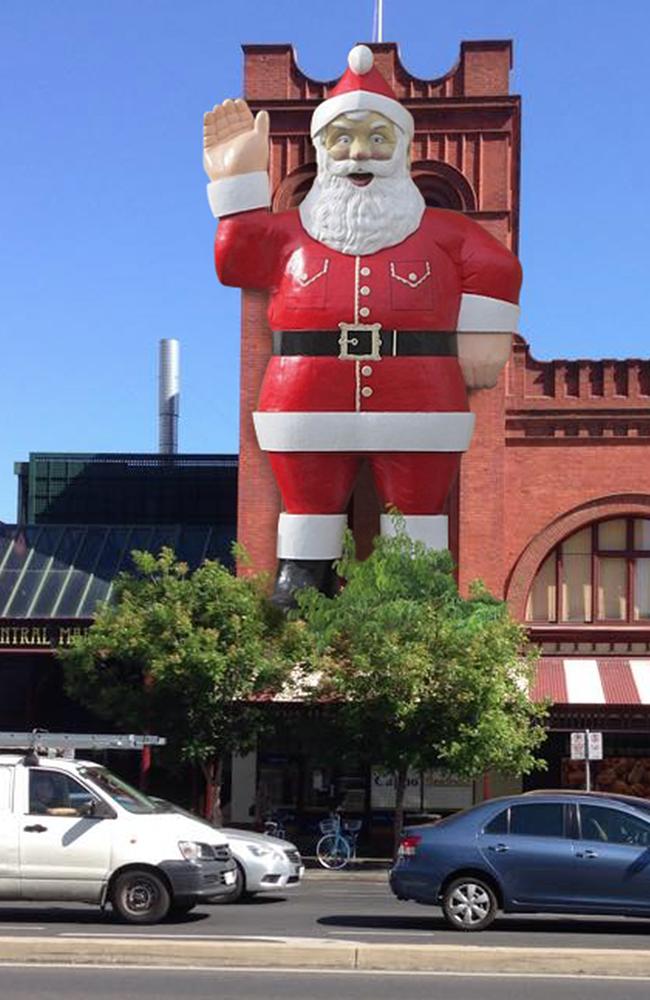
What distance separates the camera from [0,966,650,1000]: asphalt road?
11578 mm

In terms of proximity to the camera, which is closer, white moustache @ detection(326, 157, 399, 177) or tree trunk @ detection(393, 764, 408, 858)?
tree trunk @ detection(393, 764, 408, 858)

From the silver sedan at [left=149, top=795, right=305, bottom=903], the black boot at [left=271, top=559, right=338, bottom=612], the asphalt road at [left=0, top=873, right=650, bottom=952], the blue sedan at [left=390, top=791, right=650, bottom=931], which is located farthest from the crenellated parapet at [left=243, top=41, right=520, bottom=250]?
the blue sedan at [left=390, top=791, right=650, bottom=931]

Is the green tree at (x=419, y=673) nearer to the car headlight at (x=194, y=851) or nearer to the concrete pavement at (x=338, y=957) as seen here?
the car headlight at (x=194, y=851)

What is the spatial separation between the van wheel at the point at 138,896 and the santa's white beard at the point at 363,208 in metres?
18.0

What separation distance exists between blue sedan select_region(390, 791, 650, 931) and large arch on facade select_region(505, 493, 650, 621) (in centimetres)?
1720

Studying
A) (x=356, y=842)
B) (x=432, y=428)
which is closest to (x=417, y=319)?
(x=432, y=428)

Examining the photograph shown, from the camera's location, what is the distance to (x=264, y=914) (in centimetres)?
1812

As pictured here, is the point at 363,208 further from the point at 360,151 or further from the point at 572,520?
the point at 572,520

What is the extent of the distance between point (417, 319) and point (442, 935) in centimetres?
1796

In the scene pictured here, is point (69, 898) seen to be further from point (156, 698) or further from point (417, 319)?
point (417, 319)

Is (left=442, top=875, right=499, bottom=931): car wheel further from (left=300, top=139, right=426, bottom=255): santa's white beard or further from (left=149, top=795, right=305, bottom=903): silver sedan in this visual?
(left=300, top=139, right=426, bottom=255): santa's white beard

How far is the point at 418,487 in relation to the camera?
105 feet

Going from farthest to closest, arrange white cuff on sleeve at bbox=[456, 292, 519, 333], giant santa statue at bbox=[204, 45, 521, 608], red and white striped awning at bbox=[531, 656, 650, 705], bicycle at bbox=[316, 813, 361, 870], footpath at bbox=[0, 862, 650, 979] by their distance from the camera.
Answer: white cuff on sleeve at bbox=[456, 292, 519, 333] → giant santa statue at bbox=[204, 45, 521, 608] → red and white striped awning at bbox=[531, 656, 650, 705] → bicycle at bbox=[316, 813, 361, 870] → footpath at bbox=[0, 862, 650, 979]

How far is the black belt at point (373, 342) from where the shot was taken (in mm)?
31766
